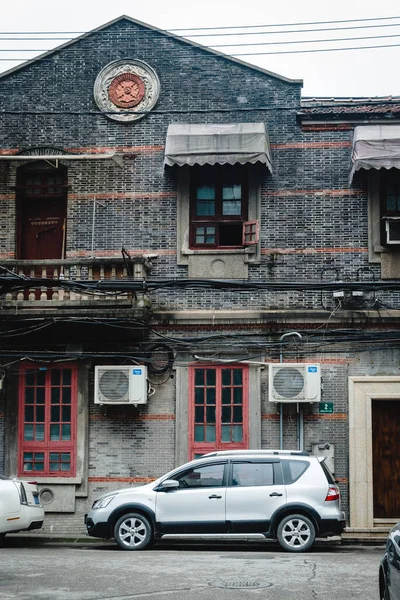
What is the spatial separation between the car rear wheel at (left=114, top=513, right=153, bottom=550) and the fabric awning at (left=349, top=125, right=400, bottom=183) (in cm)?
787

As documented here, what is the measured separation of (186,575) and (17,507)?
526cm

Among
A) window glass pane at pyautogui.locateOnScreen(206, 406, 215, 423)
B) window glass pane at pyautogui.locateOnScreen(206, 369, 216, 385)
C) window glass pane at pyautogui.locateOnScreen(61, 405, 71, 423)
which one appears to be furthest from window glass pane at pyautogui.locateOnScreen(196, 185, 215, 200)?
window glass pane at pyautogui.locateOnScreen(61, 405, 71, 423)

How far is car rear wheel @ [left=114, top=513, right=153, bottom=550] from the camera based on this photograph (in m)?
16.1

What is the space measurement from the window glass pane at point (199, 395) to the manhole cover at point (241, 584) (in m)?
7.84

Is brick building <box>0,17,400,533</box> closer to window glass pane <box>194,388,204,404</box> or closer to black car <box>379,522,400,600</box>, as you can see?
window glass pane <box>194,388,204,404</box>

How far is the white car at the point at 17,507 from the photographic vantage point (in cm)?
1648

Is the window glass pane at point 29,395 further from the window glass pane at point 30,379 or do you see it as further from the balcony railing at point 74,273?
the balcony railing at point 74,273

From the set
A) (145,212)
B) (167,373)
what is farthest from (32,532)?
(145,212)

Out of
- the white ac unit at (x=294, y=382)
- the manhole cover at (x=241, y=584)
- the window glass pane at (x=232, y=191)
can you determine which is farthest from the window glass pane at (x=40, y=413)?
the manhole cover at (x=241, y=584)

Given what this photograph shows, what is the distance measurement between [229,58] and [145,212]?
3.66 m

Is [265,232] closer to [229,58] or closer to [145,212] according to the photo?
[145,212]

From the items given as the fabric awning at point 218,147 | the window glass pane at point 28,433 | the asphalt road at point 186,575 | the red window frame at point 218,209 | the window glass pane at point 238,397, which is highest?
the fabric awning at point 218,147

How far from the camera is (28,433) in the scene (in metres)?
19.8

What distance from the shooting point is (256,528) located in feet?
51.8
